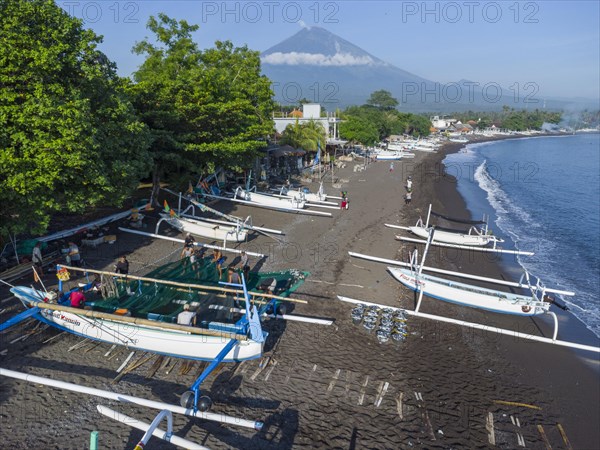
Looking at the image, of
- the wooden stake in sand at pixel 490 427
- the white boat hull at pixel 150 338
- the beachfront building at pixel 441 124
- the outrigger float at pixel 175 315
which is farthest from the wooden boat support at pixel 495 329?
the beachfront building at pixel 441 124

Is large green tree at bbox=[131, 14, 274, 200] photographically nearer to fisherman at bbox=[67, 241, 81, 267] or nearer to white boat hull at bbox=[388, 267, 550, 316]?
fisherman at bbox=[67, 241, 81, 267]

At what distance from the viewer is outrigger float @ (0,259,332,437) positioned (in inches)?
384

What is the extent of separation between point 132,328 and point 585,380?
1348 cm

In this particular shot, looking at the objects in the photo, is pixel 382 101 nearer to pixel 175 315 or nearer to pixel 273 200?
pixel 273 200

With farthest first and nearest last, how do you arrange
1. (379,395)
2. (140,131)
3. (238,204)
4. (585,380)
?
1. (238,204)
2. (140,131)
3. (585,380)
4. (379,395)


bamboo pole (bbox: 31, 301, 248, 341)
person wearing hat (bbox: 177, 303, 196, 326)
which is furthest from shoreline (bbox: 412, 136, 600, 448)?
person wearing hat (bbox: 177, 303, 196, 326)

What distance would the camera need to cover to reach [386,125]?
85.6m

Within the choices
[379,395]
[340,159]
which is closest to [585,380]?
[379,395]

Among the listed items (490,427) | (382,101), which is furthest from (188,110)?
(382,101)

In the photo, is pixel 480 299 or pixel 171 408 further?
pixel 480 299

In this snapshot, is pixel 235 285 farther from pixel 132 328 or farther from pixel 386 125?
pixel 386 125

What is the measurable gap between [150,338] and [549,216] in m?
34.8

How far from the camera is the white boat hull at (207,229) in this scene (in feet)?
66.0

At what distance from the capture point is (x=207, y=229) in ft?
67.1
